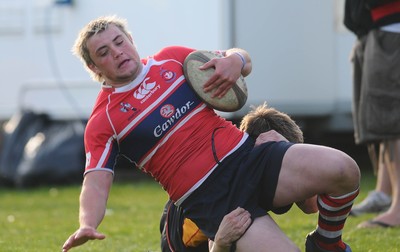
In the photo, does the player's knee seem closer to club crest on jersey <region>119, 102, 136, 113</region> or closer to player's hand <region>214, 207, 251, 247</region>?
player's hand <region>214, 207, 251, 247</region>

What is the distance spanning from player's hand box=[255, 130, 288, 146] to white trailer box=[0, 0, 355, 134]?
496 cm

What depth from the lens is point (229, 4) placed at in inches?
369

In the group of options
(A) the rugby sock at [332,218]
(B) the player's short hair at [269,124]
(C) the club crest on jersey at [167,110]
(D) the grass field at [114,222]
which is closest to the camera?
(A) the rugby sock at [332,218]

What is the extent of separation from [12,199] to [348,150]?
15.3 feet

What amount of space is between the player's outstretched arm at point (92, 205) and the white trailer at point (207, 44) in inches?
210

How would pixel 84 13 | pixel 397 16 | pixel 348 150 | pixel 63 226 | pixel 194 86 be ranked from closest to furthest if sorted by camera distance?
pixel 194 86
pixel 397 16
pixel 63 226
pixel 84 13
pixel 348 150

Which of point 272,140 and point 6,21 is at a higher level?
point 272,140

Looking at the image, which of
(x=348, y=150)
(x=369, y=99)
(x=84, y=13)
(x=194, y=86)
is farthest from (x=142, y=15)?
(x=194, y=86)

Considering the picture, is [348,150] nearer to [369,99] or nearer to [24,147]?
[24,147]

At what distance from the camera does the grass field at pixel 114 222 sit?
201 inches

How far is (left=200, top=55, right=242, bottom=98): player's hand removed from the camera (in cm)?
398

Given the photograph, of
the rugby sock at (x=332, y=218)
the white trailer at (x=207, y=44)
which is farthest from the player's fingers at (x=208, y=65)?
the white trailer at (x=207, y=44)

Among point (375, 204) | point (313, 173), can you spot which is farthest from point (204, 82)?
point (375, 204)

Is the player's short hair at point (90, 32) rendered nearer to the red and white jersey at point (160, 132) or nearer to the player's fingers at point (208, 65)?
the red and white jersey at point (160, 132)
